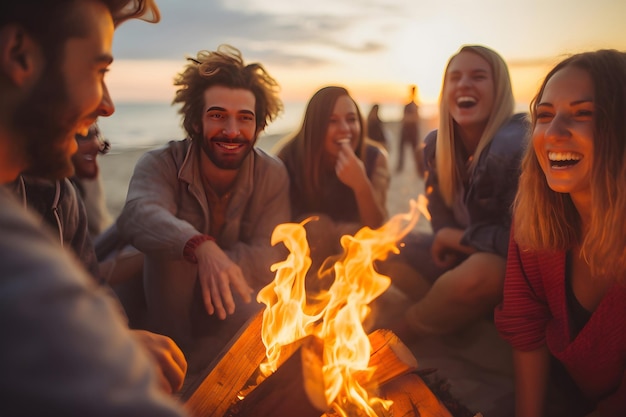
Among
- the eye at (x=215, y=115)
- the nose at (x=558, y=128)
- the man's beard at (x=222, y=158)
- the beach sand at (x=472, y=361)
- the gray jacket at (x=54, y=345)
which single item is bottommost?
the beach sand at (x=472, y=361)

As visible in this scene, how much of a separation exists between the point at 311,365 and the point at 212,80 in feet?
6.70

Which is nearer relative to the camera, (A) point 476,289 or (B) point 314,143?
(A) point 476,289

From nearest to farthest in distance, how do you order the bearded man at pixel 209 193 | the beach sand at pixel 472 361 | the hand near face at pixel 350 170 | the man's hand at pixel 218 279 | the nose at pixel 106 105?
the nose at pixel 106 105 → the man's hand at pixel 218 279 → the beach sand at pixel 472 361 → the bearded man at pixel 209 193 → the hand near face at pixel 350 170

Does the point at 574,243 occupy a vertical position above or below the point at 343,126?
below

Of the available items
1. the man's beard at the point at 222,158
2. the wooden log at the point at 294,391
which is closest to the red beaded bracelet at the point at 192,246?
the man's beard at the point at 222,158

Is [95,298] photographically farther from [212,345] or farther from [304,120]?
[304,120]

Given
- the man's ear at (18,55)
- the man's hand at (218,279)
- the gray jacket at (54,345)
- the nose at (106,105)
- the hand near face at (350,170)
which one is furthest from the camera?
the hand near face at (350,170)

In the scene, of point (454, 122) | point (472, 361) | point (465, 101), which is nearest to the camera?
point (472, 361)

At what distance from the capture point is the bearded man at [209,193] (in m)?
3.26

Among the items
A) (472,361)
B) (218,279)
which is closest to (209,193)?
(218,279)

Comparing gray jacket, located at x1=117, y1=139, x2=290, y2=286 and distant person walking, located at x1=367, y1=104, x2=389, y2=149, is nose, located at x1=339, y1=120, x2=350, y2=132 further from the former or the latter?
distant person walking, located at x1=367, y1=104, x2=389, y2=149

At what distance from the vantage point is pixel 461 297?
11.1 ft

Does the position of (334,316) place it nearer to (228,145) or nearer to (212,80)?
(228,145)

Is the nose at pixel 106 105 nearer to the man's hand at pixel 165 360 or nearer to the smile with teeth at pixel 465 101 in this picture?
the man's hand at pixel 165 360
